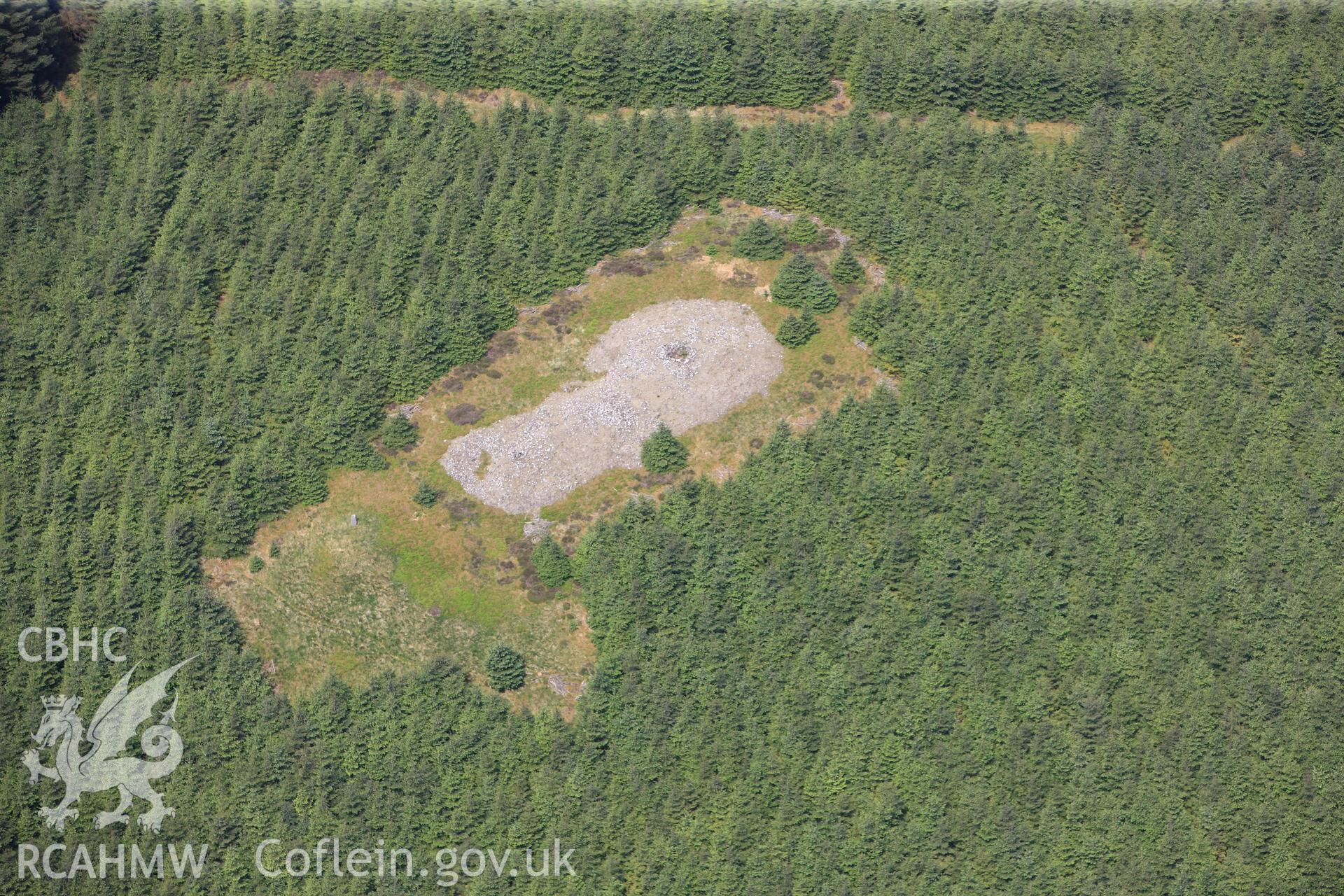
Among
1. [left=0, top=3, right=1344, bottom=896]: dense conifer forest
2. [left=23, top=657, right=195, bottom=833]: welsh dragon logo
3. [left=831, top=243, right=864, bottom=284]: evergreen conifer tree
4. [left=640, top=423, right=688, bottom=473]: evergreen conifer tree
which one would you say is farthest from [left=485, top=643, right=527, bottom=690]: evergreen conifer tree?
[left=831, top=243, right=864, bottom=284]: evergreen conifer tree

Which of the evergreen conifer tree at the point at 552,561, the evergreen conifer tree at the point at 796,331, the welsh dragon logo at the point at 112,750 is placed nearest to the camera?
the welsh dragon logo at the point at 112,750

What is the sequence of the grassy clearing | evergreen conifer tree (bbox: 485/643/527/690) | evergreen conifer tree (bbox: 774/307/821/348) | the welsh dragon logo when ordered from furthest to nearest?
evergreen conifer tree (bbox: 774/307/821/348), the grassy clearing, evergreen conifer tree (bbox: 485/643/527/690), the welsh dragon logo

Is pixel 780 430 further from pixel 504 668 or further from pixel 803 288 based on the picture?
pixel 504 668

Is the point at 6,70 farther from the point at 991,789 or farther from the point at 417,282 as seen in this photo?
the point at 991,789

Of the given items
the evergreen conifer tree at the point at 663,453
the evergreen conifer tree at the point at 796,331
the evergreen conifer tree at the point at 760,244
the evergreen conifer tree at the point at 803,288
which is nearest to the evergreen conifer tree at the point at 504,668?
the evergreen conifer tree at the point at 663,453

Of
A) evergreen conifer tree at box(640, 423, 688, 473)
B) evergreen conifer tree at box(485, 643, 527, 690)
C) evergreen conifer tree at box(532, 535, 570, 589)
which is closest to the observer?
evergreen conifer tree at box(485, 643, 527, 690)

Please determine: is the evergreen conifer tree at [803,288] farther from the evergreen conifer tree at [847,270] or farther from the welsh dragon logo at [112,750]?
the welsh dragon logo at [112,750]

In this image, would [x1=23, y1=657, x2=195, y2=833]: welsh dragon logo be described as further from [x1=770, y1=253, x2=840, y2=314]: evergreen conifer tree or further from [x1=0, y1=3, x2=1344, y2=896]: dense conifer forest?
[x1=770, y1=253, x2=840, y2=314]: evergreen conifer tree
